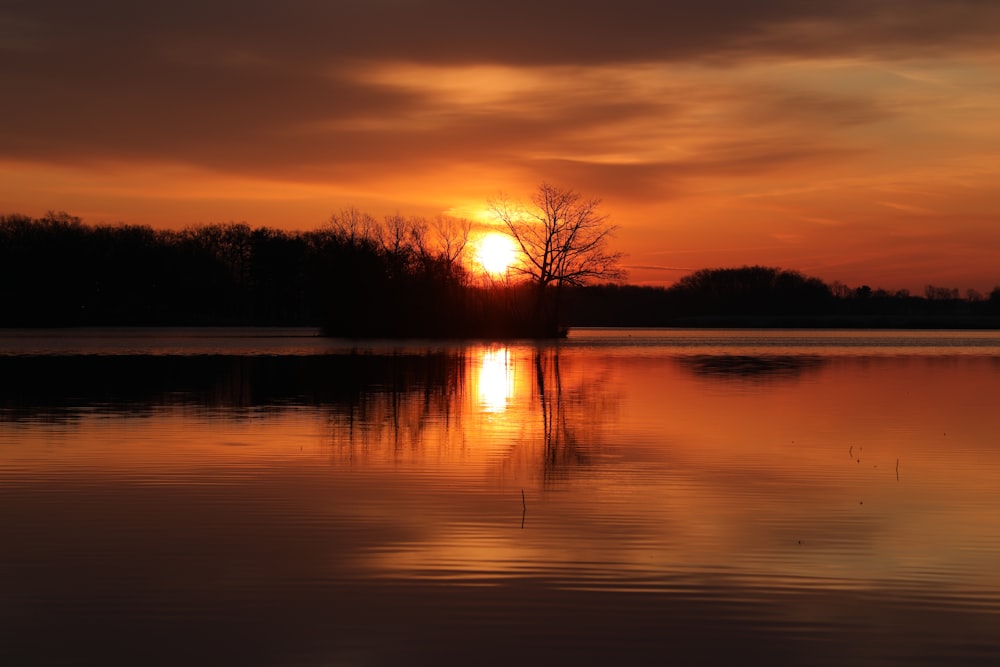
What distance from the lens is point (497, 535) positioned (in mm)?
12656

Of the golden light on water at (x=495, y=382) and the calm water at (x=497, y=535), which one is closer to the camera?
the calm water at (x=497, y=535)

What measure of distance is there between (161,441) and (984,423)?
17626 millimetres

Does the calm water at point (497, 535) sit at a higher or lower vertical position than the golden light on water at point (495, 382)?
lower

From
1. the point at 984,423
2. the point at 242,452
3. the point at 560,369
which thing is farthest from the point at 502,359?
the point at 242,452

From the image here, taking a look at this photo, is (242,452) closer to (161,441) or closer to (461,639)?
(161,441)

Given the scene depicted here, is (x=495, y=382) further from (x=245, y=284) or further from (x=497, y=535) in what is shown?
(x=245, y=284)

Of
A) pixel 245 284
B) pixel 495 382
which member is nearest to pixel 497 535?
pixel 495 382

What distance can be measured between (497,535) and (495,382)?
27380 mm

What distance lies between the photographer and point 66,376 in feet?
137

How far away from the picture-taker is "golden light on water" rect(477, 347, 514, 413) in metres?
30.8

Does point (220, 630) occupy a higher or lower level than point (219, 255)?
lower

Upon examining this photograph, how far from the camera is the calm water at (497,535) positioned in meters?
8.85

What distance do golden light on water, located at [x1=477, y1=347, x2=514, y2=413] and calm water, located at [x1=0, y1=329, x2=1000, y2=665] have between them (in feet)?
6.21

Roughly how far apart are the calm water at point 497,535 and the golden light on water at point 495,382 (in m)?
1.89
